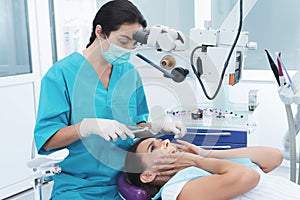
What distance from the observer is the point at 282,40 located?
2.92 metres

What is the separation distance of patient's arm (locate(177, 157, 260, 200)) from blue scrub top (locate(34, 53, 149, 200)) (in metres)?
0.29

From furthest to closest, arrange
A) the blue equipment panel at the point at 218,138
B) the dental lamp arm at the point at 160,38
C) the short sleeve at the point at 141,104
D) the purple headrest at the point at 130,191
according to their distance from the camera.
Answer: the blue equipment panel at the point at 218,138 → the short sleeve at the point at 141,104 → the purple headrest at the point at 130,191 → the dental lamp arm at the point at 160,38

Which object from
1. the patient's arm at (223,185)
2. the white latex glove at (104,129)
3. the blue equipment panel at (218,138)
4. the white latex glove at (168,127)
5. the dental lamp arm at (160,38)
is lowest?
the blue equipment panel at (218,138)

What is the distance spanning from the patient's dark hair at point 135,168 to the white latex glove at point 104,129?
0.62ft

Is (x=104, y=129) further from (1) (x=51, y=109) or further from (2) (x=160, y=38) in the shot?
(2) (x=160, y=38)

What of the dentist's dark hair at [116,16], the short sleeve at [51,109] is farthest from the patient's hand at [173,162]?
the dentist's dark hair at [116,16]

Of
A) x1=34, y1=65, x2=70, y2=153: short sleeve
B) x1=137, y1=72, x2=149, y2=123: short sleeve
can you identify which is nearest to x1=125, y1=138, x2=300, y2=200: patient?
x1=137, y1=72, x2=149, y2=123: short sleeve

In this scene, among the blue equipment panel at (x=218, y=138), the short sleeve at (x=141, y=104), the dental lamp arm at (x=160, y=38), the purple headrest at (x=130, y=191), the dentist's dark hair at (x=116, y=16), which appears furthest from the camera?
the blue equipment panel at (x=218, y=138)

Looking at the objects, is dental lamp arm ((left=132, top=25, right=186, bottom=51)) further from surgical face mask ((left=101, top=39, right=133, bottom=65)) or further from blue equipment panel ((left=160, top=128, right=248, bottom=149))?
blue equipment panel ((left=160, top=128, right=248, bottom=149))

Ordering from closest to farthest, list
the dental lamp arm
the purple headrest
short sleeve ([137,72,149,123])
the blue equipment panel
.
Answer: the dental lamp arm → the purple headrest → short sleeve ([137,72,149,123]) → the blue equipment panel

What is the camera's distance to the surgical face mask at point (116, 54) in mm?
1361

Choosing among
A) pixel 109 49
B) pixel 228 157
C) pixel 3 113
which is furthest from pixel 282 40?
pixel 3 113

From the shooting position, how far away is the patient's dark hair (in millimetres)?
1330

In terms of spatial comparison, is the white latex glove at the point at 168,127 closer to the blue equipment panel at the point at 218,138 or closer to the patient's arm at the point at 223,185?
the patient's arm at the point at 223,185
